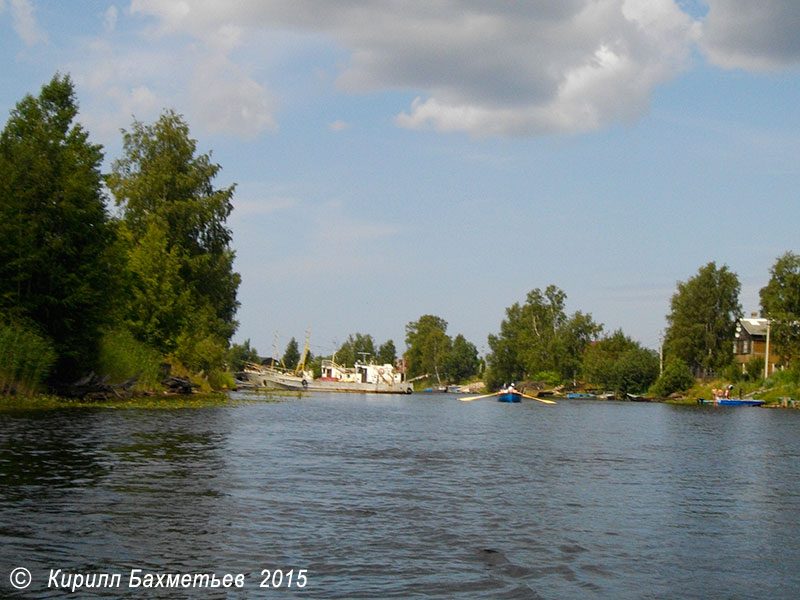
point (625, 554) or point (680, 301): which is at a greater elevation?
point (680, 301)

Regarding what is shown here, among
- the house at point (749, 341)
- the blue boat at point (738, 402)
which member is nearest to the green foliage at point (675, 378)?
the house at point (749, 341)

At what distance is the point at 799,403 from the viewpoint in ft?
289

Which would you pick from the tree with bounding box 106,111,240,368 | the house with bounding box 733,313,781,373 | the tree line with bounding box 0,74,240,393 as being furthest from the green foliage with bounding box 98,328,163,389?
the house with bounding box 733,313,781,373

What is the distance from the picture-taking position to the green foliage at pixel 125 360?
46312 millimetres

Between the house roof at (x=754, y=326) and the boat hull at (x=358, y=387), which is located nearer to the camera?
the house roof at (x=754, y=326)

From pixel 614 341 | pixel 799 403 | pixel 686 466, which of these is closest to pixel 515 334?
pixel 614 341

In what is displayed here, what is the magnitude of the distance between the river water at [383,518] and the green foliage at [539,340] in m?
130

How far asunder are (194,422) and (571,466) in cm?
1681

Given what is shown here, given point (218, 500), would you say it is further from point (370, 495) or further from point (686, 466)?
→ point (686, 466)

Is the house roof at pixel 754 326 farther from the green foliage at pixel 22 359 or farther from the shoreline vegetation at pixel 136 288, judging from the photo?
the green foliage at pixel 22 359

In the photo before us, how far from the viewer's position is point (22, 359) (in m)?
35.3

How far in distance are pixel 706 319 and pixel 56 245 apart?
315 feet

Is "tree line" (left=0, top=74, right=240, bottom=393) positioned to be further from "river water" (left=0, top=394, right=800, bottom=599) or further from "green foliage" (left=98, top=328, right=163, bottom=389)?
"river water" (left=0, top=394, right=800, bottom=599)

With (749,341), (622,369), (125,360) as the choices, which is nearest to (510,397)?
(622,369)
